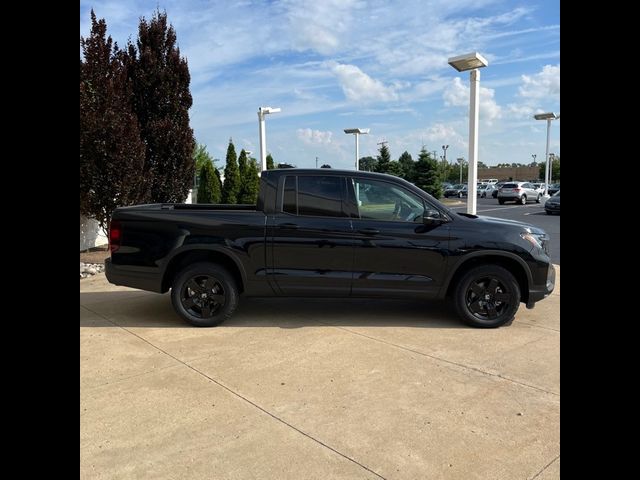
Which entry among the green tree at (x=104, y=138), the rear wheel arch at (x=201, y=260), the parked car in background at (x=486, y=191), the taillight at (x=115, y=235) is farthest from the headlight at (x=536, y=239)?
the parked car in background at (x=486, y=191)

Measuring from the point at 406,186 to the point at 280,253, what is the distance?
1.59 m

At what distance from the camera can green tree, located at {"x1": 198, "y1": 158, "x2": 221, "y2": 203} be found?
18.4 meters

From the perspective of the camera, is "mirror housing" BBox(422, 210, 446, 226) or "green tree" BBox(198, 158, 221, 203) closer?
"mirror housing" BBox(422, 210, 446, 226)

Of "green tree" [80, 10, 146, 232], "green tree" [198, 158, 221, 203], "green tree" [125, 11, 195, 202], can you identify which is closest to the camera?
"green tree" [80, 10, 146, 232]

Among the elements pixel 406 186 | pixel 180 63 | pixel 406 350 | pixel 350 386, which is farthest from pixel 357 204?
→ pixel 180 63

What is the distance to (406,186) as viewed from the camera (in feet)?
18.0

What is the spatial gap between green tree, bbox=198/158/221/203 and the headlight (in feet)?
47.5

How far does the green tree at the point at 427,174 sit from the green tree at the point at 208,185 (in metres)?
21.5

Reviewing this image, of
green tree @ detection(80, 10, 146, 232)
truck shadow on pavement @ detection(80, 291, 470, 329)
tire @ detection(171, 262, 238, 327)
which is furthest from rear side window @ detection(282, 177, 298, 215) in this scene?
green tree @ detection(80, 10, 146, 232)


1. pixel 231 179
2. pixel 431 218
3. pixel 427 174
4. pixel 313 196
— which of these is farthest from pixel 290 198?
pixel 427 174

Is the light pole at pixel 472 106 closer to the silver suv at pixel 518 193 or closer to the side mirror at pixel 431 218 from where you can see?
the side mirror at pixel 431 218

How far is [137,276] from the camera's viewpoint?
5465 mm

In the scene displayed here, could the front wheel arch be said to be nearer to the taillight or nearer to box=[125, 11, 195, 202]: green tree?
the taillight
